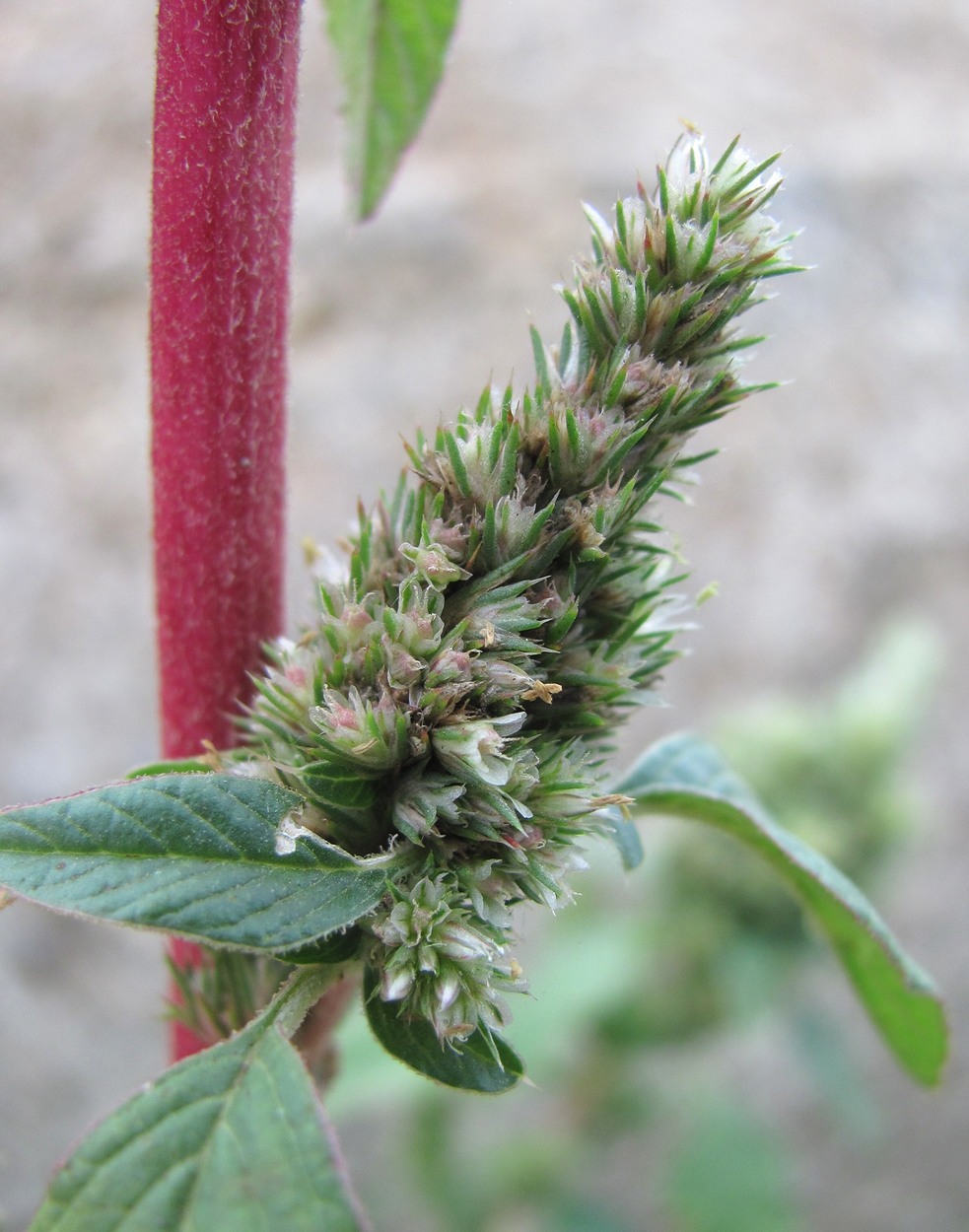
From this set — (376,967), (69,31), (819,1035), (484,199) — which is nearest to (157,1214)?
(376,967)

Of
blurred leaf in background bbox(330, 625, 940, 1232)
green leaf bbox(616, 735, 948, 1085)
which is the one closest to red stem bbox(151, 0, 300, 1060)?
green leaf bbox(616, 735, 948, 1085)

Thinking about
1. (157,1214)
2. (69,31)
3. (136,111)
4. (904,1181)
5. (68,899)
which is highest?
(69,31)

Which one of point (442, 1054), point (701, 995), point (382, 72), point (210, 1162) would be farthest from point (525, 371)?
point (210, 1162)

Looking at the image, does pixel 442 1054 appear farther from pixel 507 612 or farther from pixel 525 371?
pixel 525 371

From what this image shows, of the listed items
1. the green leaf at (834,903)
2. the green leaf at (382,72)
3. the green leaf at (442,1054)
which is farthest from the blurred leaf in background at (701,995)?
the green leaf at (382,72)

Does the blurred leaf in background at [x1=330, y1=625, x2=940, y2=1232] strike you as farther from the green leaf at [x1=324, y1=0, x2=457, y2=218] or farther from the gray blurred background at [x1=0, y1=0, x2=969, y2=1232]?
the green leaf at [x1=324, y1=0, x2=457, y2=218]

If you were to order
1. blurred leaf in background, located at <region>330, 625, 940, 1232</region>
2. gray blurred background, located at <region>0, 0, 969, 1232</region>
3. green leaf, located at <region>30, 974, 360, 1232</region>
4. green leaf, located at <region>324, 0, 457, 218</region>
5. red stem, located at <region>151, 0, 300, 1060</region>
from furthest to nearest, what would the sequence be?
1. gray blurred background, located at <region>0, 0, 969, 1232</region>
2. blurred leaf in background, located at <region>330, 625, 940, 1232</region>
3. green leaf, located at <region>324, 0, 457, 218</region>
4. red stem, located at <region>151, 0, 300, 1060</region>
5. green leaf, located at <region>30, 974, 360, 1232</region>

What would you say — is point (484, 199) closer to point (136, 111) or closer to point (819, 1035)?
point (136, 111)

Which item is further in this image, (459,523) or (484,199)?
(484,199)
